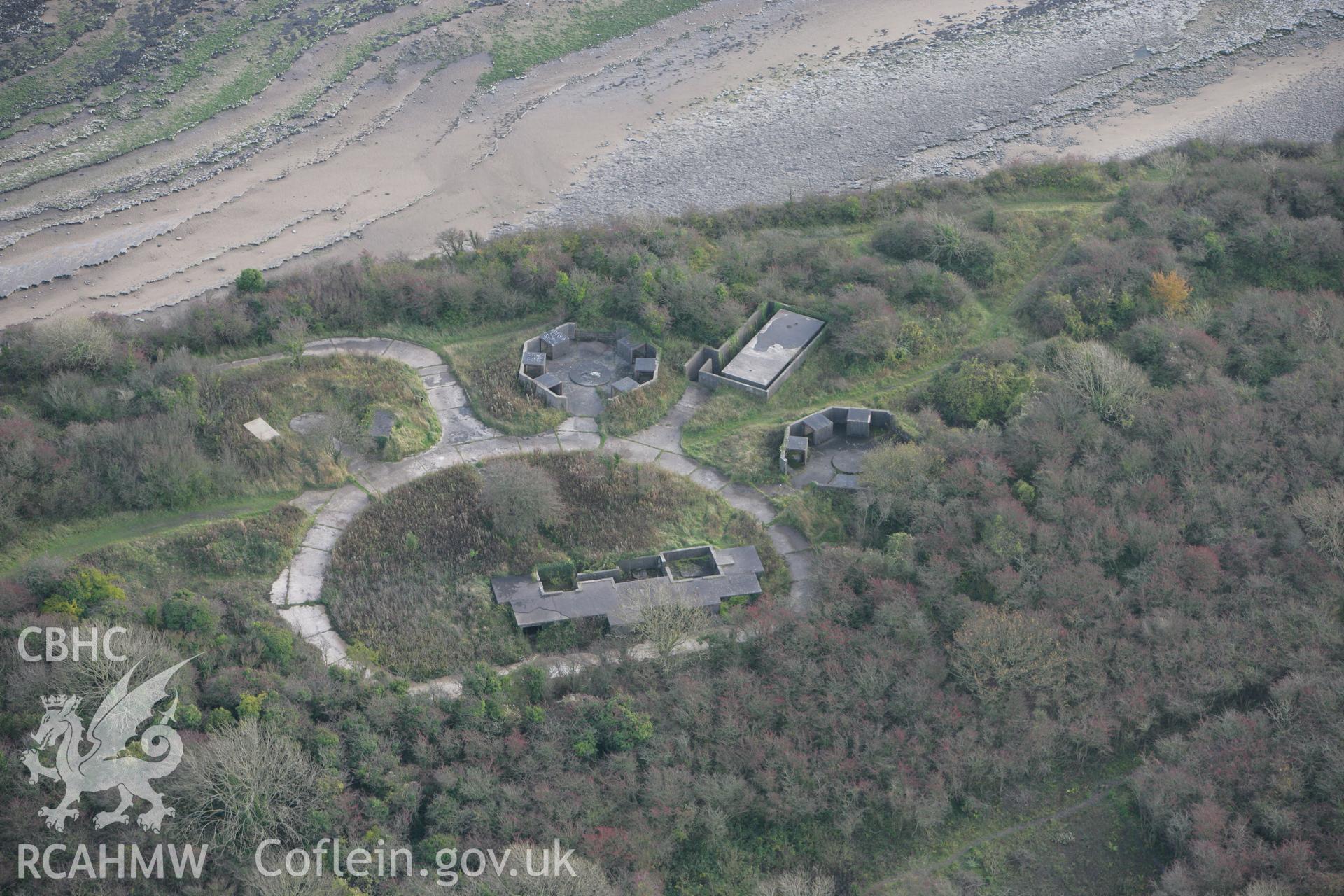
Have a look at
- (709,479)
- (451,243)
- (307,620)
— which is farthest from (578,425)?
(451,243)

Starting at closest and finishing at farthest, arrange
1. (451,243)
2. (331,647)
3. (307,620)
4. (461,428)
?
1. (331,647)
2. (307,620)
3. (461,428)
4. (451,243)

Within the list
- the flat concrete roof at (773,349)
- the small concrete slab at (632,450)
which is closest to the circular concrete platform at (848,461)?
the flat concrete roof at (773,349)

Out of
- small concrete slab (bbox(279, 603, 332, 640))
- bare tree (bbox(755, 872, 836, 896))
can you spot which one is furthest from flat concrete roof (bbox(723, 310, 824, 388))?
bare tree (bbox(755, 872, 836, 896))

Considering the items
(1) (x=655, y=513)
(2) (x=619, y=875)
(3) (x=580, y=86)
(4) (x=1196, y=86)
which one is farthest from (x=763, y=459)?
(4) (x=1196, y=86)

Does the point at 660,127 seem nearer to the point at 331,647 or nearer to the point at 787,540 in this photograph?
the point at 787,540

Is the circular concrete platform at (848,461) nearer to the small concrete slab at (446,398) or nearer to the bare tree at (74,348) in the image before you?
the small concrete slab at (446,398)

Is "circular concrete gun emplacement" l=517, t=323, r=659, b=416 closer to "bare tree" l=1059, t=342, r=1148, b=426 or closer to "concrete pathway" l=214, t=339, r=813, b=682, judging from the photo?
"concrete pathway" l=214, t=339, r=813, b=682

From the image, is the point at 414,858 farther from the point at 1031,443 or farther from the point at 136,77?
the point at 136,77
